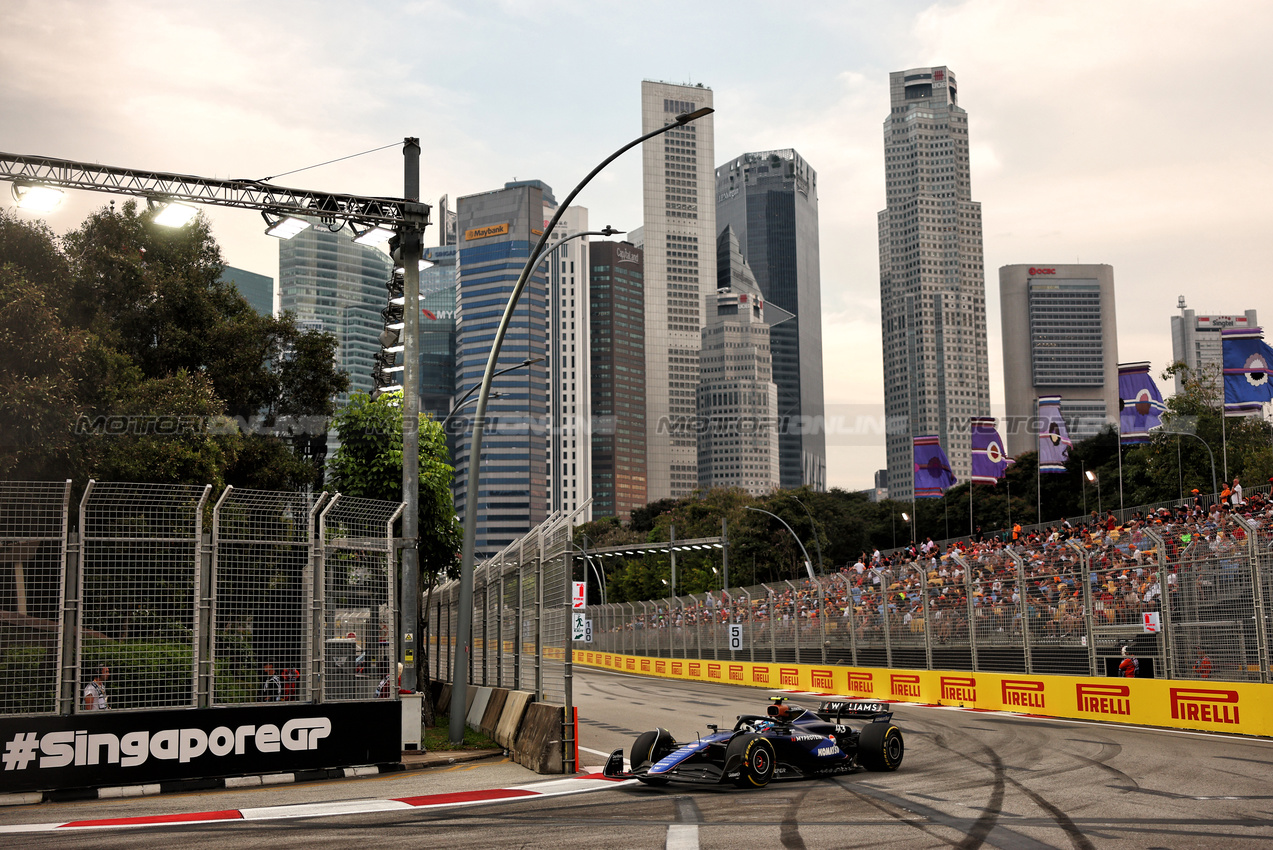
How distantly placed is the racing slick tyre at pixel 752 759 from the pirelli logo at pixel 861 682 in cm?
1552

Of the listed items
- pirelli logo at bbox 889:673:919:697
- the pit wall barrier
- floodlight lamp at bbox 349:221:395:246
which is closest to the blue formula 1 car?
the pit wall barrier

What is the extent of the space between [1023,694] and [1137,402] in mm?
27029

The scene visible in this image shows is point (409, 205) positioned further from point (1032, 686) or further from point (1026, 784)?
point (1032, 686)

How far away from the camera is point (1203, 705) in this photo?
16.4 meters

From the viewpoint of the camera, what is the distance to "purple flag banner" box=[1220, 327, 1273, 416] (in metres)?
35.5

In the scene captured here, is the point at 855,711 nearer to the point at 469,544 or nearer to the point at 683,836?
the point at 683,836

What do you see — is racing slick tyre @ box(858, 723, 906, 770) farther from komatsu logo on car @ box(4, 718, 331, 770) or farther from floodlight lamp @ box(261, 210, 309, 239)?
floodlight lamp @ box(261, 210, 309, 239)

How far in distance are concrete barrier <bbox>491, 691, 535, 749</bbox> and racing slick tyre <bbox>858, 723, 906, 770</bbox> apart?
15.9ft

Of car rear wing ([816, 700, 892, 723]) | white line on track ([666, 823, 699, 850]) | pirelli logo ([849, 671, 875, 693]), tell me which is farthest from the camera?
pirelli logo ([849, 671, 875, 693])

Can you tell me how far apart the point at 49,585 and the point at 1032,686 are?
16744mm

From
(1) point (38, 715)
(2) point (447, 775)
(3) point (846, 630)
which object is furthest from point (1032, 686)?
(1) point (38, 715)

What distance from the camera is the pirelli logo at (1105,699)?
18125 millimetres

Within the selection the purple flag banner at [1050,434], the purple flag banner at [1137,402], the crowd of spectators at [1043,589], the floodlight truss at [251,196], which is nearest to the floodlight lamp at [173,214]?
the floodlight truss at [251,196]

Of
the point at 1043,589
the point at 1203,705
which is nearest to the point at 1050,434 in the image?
the point at 1043,589
